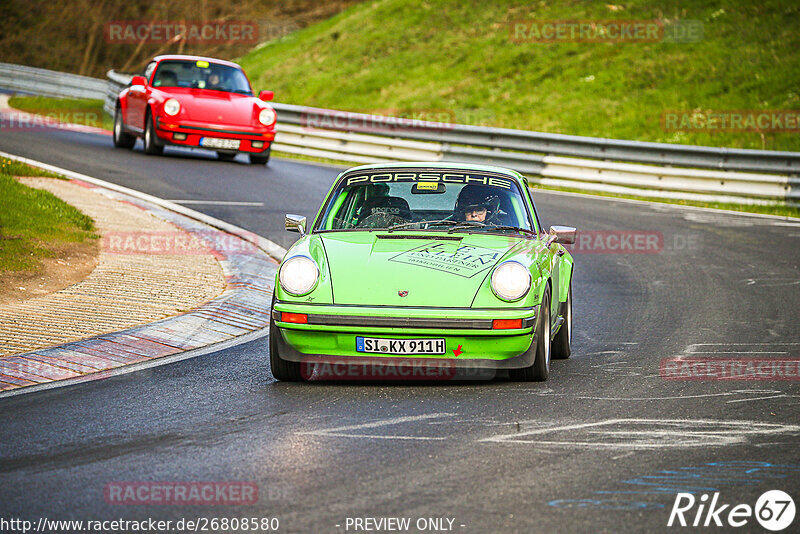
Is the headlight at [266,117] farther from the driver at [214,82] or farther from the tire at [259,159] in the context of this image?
the driver at [214,82]

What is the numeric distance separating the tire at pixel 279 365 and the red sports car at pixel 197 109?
1193 centimetres

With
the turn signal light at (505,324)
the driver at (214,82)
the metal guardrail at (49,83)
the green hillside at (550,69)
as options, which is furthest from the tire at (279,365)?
the metal guardrail at (49,83)

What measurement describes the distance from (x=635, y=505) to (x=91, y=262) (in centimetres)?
704

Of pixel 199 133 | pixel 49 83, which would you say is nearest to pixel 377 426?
pixel 199 133

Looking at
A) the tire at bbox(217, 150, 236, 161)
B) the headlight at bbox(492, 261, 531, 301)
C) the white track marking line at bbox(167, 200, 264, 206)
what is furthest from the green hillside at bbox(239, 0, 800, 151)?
the headlight at bbox(492, 261, 531, 301)

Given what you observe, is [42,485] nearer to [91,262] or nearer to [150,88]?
[91,262]

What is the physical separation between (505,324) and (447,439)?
1.25 m

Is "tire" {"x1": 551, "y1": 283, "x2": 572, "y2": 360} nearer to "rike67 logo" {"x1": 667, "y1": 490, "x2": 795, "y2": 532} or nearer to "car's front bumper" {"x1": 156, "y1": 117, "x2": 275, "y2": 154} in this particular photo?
"rike67 logo" {"x1": 667, "y1": 490, "x2": 795, "y2": 532}

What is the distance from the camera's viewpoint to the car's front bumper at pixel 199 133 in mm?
18188

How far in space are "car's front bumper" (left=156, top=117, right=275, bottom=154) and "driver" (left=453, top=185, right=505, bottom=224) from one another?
1102 centimetres

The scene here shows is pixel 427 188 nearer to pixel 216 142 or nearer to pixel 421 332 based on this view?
pixel 421 332

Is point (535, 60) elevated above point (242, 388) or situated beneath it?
elevated above

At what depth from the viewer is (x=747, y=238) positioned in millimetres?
14297

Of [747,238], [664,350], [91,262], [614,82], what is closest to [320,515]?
[664,350]
